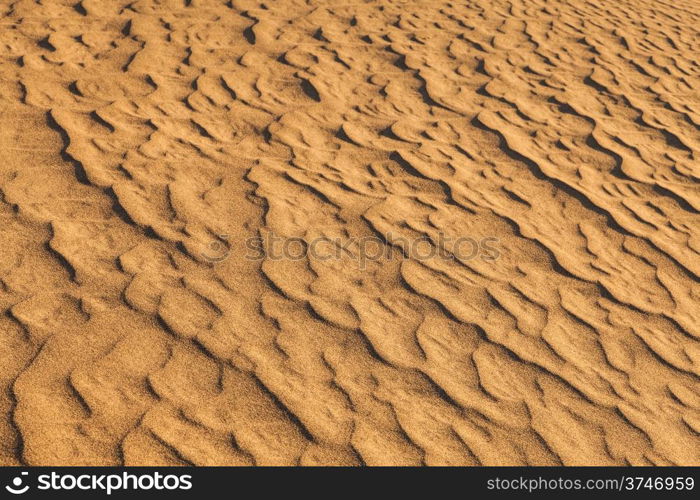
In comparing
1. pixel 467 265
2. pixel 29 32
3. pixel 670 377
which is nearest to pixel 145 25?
pixel 29 32

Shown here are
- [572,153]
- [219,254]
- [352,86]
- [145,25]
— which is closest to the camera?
[219,254]

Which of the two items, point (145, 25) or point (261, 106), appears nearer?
point (261, 106)

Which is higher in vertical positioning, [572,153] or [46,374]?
[572,153]

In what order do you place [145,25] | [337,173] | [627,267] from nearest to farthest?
[627,267] → [337,173] → [145,25]

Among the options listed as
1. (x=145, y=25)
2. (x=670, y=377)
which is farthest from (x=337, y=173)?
(x=145, y=25)

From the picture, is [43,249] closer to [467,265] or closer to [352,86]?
[467,265]

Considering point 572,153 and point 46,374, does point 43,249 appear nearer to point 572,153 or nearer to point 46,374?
point 46,374
